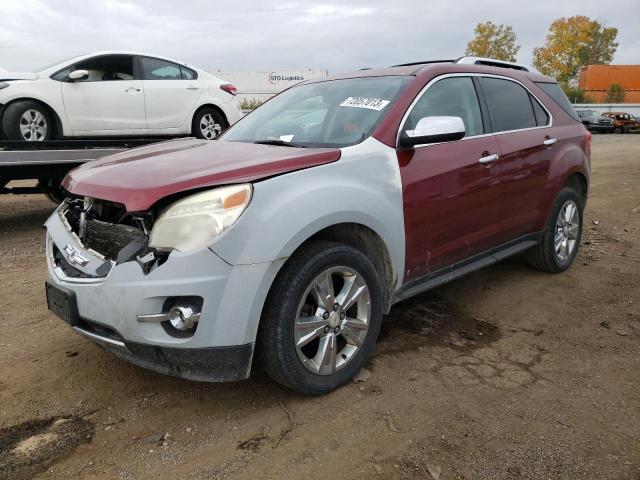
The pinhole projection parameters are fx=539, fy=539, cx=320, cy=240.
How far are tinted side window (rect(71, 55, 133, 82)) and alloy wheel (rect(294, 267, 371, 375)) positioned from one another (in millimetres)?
5469

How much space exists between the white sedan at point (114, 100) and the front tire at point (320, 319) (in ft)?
15.1

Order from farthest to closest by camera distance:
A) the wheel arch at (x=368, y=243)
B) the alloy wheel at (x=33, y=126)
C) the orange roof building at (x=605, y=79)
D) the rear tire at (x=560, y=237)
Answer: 1. the orange roof building at (x=605, y=79)
2. the alloy wheel at (x=33, y=126)
3. the rear tire at (x=560, y=237)
4. the wheel arch at (x=368, y=243)

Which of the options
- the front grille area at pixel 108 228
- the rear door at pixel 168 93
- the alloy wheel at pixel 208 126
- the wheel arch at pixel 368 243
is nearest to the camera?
the front grille area at pixel 108 228

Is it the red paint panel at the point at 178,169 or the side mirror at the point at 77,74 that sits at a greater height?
the side mirror at the point at 77,74

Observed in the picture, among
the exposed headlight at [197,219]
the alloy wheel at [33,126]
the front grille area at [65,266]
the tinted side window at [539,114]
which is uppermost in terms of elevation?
the tinted side window at [539,114]

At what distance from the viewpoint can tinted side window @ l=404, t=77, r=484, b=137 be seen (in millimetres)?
3475

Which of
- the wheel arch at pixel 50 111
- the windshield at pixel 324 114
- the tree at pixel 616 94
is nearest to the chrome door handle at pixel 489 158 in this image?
the windshield at pixel 324 114

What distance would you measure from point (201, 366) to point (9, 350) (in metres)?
1.76

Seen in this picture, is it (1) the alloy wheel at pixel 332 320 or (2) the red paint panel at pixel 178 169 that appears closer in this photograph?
(2) the red paint panel at pixel 178 169

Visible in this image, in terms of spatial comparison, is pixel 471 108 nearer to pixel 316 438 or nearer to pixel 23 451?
pixel 316 438

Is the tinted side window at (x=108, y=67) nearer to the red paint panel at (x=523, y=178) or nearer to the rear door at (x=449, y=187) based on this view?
the rear door at (x=449, y=187)

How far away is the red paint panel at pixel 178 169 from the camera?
2480mm

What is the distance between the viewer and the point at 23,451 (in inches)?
96.1

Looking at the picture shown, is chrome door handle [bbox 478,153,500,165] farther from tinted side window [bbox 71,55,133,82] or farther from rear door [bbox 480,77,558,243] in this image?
tinted side window [bbox 71,55,133,82]
